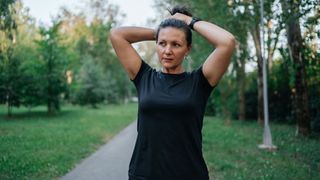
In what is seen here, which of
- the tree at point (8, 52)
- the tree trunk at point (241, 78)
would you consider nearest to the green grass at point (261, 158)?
the tree trunk at point (241, 78)

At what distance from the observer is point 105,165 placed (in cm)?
940

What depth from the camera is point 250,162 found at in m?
9.78

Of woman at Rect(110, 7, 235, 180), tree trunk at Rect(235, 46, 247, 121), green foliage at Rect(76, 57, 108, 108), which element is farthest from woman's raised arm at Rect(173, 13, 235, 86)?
green foliage at Rect(76, 57, 108, 108)

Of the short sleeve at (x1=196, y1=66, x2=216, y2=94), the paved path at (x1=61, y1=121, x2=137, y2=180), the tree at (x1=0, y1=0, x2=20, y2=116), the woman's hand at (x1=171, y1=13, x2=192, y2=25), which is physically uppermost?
the tree at (x1=0, y1=0, x2=20, y2=116)

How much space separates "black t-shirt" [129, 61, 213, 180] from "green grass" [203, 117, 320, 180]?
5.93 m

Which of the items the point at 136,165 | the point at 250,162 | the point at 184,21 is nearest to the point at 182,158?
the point at 136,165

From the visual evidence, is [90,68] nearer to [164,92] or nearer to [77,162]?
[77,162]

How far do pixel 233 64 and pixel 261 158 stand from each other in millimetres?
11499

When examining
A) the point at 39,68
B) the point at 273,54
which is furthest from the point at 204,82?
the point at 39,68

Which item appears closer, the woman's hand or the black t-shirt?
the black t-shirt

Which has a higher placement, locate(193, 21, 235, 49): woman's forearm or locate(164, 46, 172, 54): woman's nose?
locate(193, 21, 235, 49): woman's forearm

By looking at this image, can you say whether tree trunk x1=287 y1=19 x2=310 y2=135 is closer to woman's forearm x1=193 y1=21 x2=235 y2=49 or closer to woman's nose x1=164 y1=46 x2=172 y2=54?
woman's forearm x1=193 y1=21 x2=235 y2=49

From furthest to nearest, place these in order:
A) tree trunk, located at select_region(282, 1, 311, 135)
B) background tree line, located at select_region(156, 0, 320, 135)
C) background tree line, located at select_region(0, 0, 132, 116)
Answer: background tree line, located at select_region(0, 0, 132, 116) < tree trunk, located at select_region(282, 1, 311, 135) < background tree line, located at select_region(156, 0, 320, 135)

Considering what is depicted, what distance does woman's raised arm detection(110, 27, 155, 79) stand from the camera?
8.48 feet
